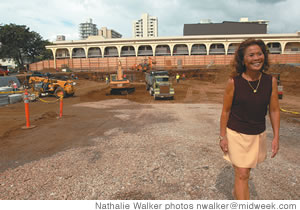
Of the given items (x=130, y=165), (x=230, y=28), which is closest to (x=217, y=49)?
(x=230, y=28)

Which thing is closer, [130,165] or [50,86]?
[130,165]

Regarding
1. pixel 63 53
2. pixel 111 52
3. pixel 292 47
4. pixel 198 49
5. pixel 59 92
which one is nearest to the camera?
pixel 59 92

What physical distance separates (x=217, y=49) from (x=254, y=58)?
5916cm

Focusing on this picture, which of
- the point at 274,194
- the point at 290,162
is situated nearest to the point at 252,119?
the point at 274,194

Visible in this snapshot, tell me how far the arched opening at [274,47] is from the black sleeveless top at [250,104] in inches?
2440

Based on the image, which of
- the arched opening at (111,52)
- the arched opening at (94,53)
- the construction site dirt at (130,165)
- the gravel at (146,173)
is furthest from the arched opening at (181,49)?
the gravel at (146,173)

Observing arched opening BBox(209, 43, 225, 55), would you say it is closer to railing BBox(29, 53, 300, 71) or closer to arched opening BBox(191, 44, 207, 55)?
arched opening BBox(191, 44, 207, 55)

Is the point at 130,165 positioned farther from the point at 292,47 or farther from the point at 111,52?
the point at 292,47

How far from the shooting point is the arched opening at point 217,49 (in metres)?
56.5

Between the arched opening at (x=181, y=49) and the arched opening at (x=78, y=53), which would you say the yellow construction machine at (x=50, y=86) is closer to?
the arched opening at (x=78, y=53)

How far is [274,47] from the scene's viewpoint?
186ft

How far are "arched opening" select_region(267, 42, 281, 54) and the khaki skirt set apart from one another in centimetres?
6209

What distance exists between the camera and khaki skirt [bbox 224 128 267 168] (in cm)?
241

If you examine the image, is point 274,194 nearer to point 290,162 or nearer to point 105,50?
point 290,162
